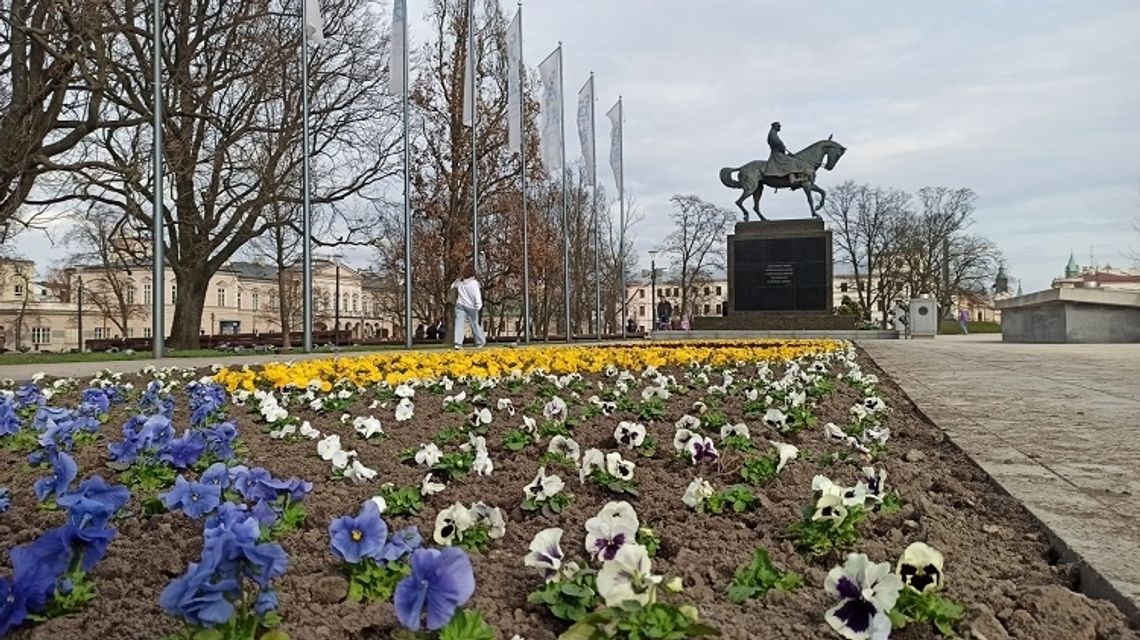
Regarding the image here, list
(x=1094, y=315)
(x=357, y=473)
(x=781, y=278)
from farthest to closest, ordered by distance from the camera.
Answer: (x=781, y=278) < (x=1094, y=315) < (x=357, y=473)

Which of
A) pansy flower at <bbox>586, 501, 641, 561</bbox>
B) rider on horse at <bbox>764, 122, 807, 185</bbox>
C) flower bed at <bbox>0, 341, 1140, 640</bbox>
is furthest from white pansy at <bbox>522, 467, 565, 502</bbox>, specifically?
rider on horse at <bbox>764, 122, 807, 185</bbox>

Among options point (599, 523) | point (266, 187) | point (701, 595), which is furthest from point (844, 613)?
point (266, 187)

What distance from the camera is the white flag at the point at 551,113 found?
25.4 metres

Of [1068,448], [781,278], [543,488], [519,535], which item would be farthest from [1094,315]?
[519,535]

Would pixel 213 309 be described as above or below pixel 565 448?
above

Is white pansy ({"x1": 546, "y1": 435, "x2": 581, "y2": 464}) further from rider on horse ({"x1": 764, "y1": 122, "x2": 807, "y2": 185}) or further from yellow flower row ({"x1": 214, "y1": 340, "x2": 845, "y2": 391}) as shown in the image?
rider on horse ({"x1": 764, "y1": 122, "x2": 807, "y2": 185})

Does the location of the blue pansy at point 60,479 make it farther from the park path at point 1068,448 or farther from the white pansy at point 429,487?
the park path at point 1068,448

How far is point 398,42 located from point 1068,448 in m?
18.7

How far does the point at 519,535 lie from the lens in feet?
7.92

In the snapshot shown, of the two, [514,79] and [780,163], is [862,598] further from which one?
[780,163]

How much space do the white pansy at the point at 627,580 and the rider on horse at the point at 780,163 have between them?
29865mm

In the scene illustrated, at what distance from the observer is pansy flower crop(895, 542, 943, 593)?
1.76m

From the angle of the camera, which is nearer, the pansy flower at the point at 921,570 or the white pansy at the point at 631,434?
the pansy flower at the point at 921,570

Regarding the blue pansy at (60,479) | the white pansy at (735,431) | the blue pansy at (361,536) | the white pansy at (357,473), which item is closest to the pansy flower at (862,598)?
the blue pansy at (361,536)
